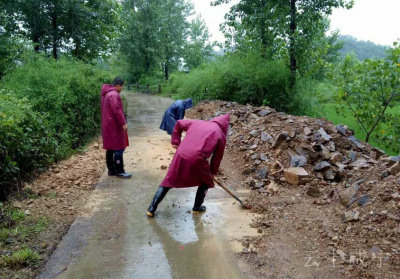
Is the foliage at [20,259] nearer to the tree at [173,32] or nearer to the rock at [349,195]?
the rock at [349,195]

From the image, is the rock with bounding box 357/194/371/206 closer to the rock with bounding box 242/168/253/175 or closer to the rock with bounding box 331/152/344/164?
the rock with bounding box 331/152/344/164

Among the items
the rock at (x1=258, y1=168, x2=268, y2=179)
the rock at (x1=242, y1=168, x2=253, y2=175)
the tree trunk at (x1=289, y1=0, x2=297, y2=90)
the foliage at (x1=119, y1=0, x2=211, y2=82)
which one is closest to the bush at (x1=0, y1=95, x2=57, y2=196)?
the rock at (x1=242, y1=168, x2=253, y2=175)

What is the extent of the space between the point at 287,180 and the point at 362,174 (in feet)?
3.82

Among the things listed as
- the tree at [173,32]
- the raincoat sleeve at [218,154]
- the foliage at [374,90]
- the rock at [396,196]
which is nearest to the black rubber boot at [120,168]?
the raincoat sleeve at [218,154]

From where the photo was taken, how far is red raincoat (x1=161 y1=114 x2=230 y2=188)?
3.86 metres

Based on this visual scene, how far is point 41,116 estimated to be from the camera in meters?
5.51

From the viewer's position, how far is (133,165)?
6535 millimetres

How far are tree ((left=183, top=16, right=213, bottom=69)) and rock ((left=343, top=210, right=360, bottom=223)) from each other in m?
31.0

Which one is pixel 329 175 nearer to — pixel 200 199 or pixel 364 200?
pixel 364 200

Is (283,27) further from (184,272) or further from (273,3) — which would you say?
(184,272)

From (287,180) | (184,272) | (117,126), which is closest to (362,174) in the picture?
(287,180)

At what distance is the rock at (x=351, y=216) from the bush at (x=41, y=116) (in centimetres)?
436

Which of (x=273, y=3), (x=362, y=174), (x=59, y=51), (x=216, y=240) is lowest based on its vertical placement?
(x=216, y=240)

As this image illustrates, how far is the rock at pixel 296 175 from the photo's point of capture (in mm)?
Result: 5262
